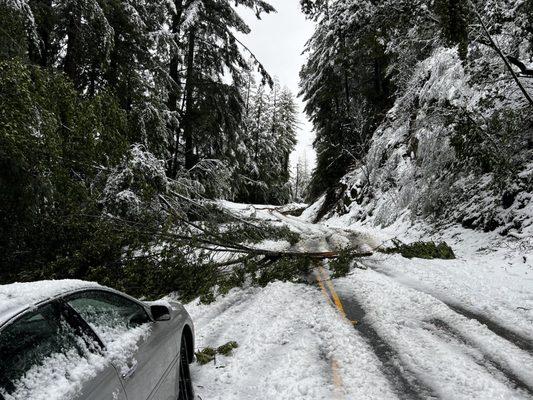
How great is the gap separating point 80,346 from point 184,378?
182 cm

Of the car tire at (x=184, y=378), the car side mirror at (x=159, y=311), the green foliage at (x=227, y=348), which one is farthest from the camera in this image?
the green foliage at (x=227, y=348)

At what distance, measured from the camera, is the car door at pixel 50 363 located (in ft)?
6.19

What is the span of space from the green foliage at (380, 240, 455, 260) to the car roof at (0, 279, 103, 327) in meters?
9.73

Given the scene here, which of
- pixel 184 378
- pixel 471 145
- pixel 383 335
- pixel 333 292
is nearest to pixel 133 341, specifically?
pixel 184 378

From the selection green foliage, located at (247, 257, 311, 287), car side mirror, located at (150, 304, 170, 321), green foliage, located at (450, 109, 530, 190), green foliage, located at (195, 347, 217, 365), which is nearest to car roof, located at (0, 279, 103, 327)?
car side mirror, located at (150, 304, 170, 321)

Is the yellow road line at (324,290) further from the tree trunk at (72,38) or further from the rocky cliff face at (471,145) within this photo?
the tree trunk at (72,38)

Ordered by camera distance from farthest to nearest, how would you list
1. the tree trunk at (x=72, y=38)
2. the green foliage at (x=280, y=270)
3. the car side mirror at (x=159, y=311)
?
1. the tree trunk at (x=72, y=38)
2. the green foliage at (x=280, y=270)
3. the car side mirror at (x=159, y=311)

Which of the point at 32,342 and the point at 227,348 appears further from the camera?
the point at 227,348

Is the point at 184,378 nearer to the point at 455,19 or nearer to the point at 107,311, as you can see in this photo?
the point at 107,311

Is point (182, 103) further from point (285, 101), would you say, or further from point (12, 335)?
point (285, 101)

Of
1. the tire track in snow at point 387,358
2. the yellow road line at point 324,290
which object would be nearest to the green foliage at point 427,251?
the yellow road line at point 324,290

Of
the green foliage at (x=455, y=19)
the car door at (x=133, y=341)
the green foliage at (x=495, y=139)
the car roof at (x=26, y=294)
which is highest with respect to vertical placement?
the green foliage at (x=455, y=19)

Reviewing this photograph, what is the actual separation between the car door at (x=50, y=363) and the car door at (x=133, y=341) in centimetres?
18

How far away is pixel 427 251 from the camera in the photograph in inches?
419
